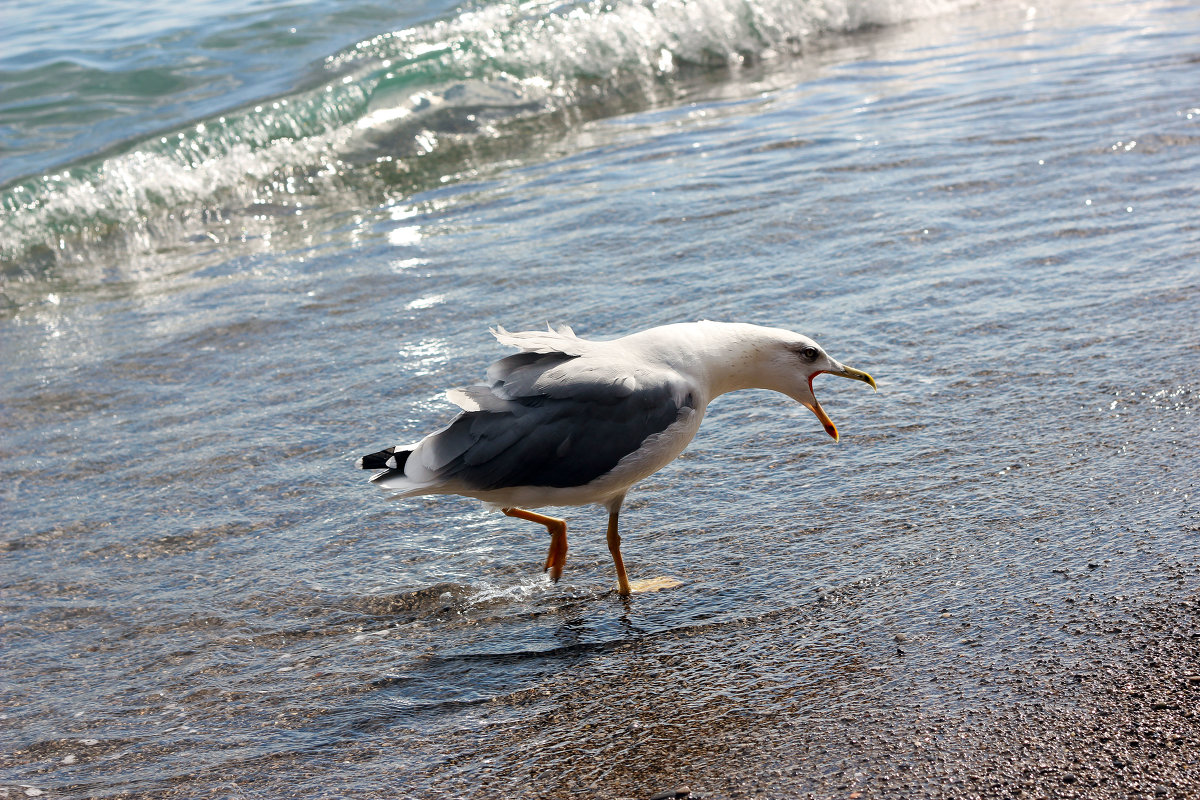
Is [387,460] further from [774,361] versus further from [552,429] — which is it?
[774,361]

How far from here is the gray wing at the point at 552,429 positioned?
366 cm

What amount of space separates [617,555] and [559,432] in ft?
1.56

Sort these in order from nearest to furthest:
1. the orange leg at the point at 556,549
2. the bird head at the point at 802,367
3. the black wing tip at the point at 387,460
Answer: the black wing tip at the point at 387,460 → the orange leg at the point at 556,549 → the bird head at the point at 802,367

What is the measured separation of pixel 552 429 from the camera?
3.67 metres

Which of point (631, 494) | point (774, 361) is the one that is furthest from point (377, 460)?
point (774, 361)

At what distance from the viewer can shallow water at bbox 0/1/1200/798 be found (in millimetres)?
3100

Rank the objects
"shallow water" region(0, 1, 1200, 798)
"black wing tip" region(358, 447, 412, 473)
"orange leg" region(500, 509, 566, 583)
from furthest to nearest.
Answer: "orange leg" region(500, 509, 566, 583)
"black wing tip" region(358, 447, 412, 473)
"shallow water" region(0, 1, 1200, 798)

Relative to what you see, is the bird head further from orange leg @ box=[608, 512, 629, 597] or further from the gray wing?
orange leg @ box=[608, 512, 629, 597]

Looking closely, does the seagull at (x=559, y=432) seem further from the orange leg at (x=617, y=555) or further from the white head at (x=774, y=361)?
the white head at (x=774, y=361)

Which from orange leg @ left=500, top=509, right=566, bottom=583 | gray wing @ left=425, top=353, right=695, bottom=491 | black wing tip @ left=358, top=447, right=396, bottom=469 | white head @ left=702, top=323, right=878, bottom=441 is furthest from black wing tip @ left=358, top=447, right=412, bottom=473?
white head @ left=702, top=323, right=878, bottom=441

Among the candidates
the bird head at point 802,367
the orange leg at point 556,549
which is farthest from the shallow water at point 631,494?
the bird head at point 802,367

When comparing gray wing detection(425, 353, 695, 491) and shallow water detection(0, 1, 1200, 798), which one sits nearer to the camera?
shallow water detection(0, 1, 1200, 798)

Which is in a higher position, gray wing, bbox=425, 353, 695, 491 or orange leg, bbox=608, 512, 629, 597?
gray wing, bbox=425, 353, 695, 491

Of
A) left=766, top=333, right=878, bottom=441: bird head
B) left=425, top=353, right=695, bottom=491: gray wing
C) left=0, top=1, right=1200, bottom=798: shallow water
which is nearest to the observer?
left=0, top=1, right=1200, bottom=798: shallow water
